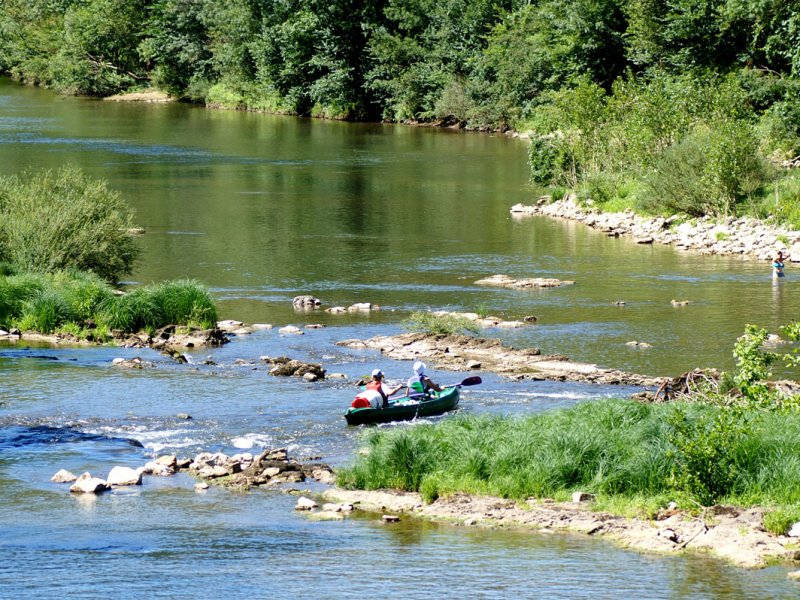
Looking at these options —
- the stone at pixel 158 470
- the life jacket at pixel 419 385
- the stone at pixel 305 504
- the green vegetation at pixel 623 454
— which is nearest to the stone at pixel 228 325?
the life jacket at pixel 419 385

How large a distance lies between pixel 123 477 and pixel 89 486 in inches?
23.3

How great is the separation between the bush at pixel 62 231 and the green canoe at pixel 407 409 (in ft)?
50.7

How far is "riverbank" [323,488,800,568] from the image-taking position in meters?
15.0

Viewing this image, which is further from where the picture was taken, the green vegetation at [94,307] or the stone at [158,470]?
the green vegetation at [94,307]

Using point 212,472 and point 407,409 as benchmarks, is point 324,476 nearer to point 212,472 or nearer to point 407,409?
point 212,472

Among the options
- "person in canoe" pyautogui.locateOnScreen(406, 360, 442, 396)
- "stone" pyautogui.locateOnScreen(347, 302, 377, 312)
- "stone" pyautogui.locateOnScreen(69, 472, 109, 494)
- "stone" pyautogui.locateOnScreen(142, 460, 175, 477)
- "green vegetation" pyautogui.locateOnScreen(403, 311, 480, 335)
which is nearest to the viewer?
"stone" pyautogui.locateOnScreen(69, 472, 109, 494)

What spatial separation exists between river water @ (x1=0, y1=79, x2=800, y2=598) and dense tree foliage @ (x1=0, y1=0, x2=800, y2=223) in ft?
14.0

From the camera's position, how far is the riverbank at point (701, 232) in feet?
146

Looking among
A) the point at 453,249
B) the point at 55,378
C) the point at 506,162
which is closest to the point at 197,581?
the point at 55,378

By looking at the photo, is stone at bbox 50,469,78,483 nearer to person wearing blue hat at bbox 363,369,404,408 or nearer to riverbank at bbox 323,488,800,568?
riverbank at bbox 323,488,800,568

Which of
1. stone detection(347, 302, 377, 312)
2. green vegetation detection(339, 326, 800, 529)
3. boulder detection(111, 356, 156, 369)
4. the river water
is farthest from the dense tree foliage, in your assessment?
green vegetation detection(339, 326, 800, 529)

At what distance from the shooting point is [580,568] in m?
14.6

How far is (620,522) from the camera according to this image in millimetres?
16250

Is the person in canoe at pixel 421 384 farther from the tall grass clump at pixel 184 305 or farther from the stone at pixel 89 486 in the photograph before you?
the tall grass clump at pixel 184 305
